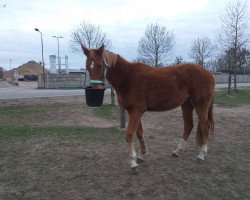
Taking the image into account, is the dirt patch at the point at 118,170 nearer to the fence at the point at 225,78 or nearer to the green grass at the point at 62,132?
the green grass at the point at 62,132

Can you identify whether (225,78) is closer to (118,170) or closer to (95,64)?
(118,170)

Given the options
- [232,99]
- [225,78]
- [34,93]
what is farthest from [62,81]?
[225,78]

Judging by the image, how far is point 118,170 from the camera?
5680 mm

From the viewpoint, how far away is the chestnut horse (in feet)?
16.9

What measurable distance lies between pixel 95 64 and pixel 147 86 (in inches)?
42.3

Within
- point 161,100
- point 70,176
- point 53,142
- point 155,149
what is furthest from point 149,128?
point 70,176

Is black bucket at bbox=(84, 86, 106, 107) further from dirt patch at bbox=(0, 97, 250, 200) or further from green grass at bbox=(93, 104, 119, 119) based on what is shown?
green grass at bbox=(93, 104, 119, 119)

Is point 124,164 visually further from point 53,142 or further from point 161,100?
point 53,142

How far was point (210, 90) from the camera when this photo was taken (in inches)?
243

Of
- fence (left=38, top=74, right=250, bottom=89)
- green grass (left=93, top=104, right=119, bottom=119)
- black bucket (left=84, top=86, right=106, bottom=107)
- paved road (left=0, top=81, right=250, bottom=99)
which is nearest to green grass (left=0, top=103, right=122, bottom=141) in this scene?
green grass (left=93, top=104, right=119, bottom=119)

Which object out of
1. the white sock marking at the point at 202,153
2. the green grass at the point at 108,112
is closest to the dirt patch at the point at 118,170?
the white sock marking at the point at 202,153

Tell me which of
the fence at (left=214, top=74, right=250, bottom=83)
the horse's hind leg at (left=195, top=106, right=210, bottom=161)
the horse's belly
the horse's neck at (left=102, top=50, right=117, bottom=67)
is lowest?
the fence at (left=214, top=74, right=250, bottom=83)

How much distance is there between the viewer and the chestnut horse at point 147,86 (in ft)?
16.9

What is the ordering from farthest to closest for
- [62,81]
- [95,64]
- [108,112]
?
[62,81] → [108,112] → [95,64]
